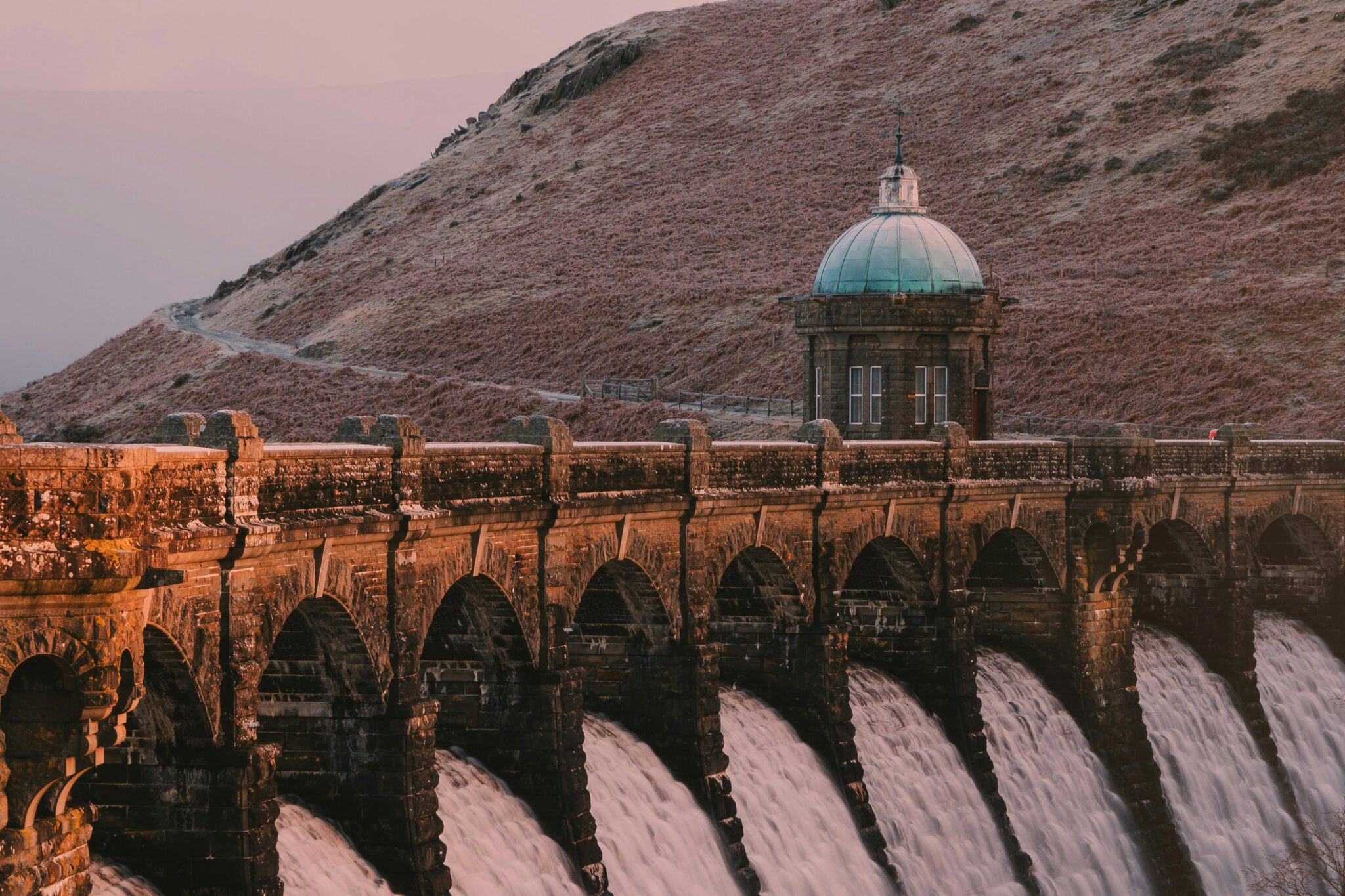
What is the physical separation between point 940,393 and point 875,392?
1570 millimetres

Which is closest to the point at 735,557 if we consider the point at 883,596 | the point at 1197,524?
the point at 883,596

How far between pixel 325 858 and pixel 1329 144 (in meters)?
87.7

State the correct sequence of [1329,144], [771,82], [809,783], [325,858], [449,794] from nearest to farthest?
[325,858] < [449,794] < [809,783] < [1329,144] < [771,82]

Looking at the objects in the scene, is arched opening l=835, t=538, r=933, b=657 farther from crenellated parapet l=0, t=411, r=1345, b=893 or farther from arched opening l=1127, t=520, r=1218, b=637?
arched opening l=1127, t=520, r=1218, b=637

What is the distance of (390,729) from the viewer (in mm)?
24188

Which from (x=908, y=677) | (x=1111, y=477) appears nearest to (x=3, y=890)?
(x=908, y=677)

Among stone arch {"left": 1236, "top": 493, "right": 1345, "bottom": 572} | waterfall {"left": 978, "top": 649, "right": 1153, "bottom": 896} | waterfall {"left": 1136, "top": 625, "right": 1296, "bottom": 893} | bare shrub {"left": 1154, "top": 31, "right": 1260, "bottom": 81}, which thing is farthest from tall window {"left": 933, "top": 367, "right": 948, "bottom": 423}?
bare shrub {"left": 1154, "top": 31, "right": 1260, "bottom": 81}

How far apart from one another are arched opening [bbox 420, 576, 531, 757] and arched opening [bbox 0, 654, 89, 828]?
1068 centimetres

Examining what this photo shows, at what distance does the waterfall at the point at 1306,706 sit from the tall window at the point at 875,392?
11170 mm

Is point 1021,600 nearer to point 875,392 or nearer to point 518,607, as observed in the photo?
point 875,392

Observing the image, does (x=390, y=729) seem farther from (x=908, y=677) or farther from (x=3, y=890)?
(x=908, y=677)

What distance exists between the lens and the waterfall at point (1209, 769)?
A: 4406cm

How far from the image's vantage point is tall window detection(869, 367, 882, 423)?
5009 centimetres

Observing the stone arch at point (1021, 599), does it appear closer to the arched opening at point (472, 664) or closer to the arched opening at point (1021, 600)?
the arched opening at point (1021, 600)
